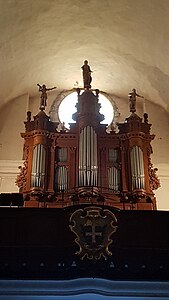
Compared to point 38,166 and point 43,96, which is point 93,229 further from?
point 43,96

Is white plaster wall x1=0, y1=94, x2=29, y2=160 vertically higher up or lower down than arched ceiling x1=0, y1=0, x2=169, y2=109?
lower down

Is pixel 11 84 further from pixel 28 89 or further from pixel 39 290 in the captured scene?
pixel 39 290

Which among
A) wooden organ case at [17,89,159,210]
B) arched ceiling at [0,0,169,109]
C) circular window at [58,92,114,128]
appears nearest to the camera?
wooden organ case at [17,89,159,210]

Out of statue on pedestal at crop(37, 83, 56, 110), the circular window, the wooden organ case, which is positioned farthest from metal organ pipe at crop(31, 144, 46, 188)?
the circular window

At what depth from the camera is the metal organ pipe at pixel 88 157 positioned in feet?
31.4

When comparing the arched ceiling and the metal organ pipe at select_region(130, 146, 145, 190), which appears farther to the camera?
the arched ceiling

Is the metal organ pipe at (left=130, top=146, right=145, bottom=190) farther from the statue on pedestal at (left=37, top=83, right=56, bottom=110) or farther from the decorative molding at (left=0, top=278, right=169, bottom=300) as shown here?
the decorative molding at (left=0, top=278, right=169, bottom=300)

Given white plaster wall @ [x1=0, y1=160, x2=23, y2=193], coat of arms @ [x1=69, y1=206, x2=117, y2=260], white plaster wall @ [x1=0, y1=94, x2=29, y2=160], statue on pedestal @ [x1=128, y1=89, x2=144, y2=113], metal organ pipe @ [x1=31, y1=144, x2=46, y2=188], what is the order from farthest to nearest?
1. white plaster wall @ [x1=0, y1=94, x2=29, y2=160]
2. white plaster wall @ [x1=0, y1=160, x2=23, y2=193]
3. statue on pedestal @ [x1=128, y1=89, x2=144, y2=113]
4. metal organ pipe @ [x1=31, y1=144, x2=46, y2=188]
5. coat of arms @ [x1=69, y1=206, x2=117, y2=260]

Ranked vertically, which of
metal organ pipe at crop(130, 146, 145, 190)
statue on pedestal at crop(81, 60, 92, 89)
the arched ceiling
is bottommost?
metal organ pipe at crop(130, 146, 145, 190)

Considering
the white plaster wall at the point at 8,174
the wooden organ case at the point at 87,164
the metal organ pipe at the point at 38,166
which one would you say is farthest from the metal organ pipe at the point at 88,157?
the white plaster wall at the point at 8,174

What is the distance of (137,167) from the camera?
9906 mm

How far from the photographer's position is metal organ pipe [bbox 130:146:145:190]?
9648 mm

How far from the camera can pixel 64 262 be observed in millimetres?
7676

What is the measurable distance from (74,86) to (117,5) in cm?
284
